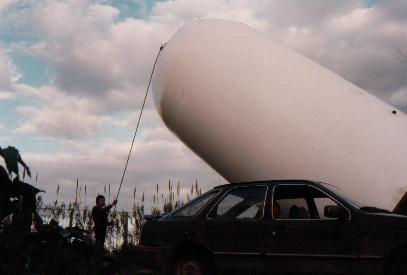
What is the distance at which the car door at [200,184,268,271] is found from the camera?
6348 millimetres

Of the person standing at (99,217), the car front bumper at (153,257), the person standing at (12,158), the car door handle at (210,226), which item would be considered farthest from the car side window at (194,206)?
the person standing at (99,217)

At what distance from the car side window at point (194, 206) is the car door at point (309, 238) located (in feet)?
2.91

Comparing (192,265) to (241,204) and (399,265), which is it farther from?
(399,265)

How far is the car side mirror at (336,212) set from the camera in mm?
5906

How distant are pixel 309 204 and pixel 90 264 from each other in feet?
8.92

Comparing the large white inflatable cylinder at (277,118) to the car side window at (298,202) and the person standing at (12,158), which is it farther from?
the person standing at (12,158)

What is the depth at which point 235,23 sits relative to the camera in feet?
33.3

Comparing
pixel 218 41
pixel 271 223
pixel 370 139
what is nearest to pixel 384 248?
pixel 271 223

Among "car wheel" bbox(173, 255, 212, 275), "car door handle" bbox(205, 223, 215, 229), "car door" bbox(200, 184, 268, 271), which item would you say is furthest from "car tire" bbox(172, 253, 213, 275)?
"car door handle" bbox(205, 223, 215, 229)

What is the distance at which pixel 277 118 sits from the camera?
28.8 ft

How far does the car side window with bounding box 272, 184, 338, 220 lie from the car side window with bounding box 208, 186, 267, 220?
0.62 feet

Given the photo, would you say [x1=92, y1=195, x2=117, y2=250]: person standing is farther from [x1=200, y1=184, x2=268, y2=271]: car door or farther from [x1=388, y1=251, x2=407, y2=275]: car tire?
[x1=388, y1=251, x2=407, y2=275]: car tire

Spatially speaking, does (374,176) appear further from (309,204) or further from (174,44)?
(174,44)

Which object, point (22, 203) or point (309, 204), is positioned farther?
point (309, 204)
